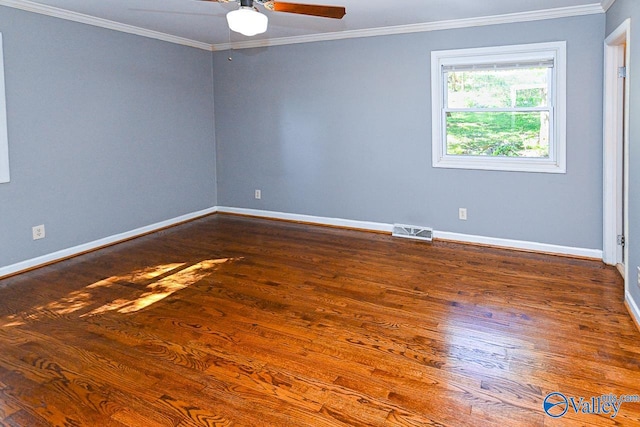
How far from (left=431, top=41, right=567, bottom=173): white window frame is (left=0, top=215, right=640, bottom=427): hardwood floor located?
0.91m

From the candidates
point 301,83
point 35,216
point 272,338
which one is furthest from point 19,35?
point 272,338

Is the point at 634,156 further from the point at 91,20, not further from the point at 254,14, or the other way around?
the point at 91,20

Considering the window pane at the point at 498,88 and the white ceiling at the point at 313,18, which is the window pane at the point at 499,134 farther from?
the white ceiling at the point at 313,18

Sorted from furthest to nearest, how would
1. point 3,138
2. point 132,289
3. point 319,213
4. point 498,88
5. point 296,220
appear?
1. point 296,220
2. point 319,213
3. point 498,88
4. point 3,138
5. point 132,289

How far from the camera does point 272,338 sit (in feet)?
9.22

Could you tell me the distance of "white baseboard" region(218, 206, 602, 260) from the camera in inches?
173

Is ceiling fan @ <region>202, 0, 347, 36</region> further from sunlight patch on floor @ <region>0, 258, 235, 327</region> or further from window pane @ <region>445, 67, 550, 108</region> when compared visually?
window pane @ <region>445, 67, 550, 108</region>

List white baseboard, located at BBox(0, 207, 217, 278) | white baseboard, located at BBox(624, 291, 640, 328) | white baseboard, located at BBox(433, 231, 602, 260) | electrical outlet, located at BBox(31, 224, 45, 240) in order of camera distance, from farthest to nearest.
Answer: white baseboard, located at BBox(433, 231, 602, 260) < electrical outlet, located at BBox(31, 224, 45, 240) < white baseboard, located at BBox(0, 207, 217, 278) < white baseboard, located at BBox(624, 291, 640, 328)

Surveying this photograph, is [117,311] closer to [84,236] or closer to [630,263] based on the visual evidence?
[84,236]

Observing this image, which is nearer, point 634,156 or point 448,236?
point 634,156

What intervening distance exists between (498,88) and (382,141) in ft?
4.34

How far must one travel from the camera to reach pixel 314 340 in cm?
278

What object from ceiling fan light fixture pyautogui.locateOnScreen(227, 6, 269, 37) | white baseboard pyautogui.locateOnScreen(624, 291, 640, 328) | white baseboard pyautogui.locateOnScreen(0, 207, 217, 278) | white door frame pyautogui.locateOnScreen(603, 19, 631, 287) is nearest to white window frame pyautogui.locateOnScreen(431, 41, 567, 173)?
white door frame pyautogui.locateOnScreen(603, 19, 631, 287)

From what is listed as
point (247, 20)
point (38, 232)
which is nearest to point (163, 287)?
point (38, 232)
